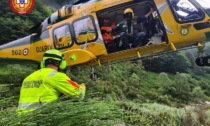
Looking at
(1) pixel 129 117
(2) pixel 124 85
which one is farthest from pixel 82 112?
(2) pixel 124 85

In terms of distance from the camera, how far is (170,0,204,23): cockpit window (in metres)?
8.55

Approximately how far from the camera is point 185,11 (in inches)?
339

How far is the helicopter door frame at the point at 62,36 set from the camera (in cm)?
945

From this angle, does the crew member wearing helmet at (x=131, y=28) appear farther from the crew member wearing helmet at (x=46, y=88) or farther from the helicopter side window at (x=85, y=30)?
the crew member wearing helmet at (x=46, y=88)

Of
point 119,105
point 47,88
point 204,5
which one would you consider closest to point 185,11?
point 204,5

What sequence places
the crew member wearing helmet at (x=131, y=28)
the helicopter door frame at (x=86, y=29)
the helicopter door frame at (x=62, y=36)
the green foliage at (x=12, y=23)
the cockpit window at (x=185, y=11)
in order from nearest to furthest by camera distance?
the cockpit window at (x=185, y=11), the crew member wearing helmet at (x=131, y=28), the helicopter door frame at (x=86, y=29), the helicopter door frame at (x=62, y=36), the green foliage at (x=12, y=23)

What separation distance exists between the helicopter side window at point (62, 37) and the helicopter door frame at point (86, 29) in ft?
0.65

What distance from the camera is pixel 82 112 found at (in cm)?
160

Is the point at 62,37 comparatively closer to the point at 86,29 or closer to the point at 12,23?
the point at 86,29

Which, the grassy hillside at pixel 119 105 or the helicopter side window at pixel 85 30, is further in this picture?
the helicopter side window at pixel 85 30

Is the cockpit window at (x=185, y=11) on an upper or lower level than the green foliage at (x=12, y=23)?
lower

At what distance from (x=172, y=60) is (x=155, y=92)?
12218mm

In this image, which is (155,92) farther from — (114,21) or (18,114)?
(18,114)

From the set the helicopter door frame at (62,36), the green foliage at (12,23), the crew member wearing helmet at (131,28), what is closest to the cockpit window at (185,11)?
the crew member wearing helmet at (131,28)
